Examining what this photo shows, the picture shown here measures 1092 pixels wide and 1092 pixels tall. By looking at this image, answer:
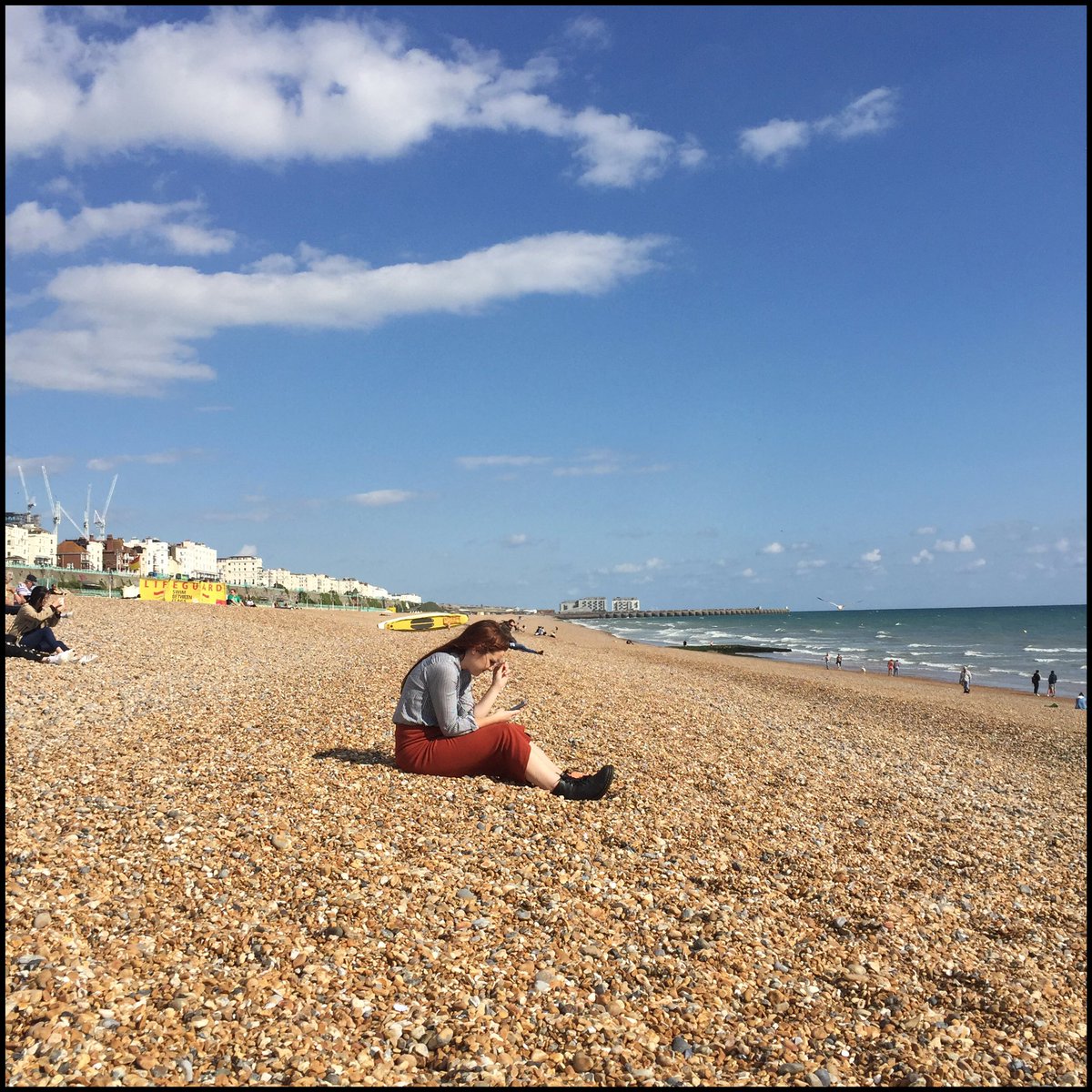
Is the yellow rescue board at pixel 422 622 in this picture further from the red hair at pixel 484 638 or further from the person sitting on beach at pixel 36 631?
the red hair at pixel 484 638

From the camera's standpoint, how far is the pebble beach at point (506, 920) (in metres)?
3.87

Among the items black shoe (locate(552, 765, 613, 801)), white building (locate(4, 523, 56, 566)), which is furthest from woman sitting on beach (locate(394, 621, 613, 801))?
white building (locate(4, 523, 56, 566))

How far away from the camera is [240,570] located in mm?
177875

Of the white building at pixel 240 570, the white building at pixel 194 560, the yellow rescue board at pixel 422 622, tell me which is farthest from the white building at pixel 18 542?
the yellow rescue board at pixel 422 622

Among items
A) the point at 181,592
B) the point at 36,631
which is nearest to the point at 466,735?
the point at 36,631

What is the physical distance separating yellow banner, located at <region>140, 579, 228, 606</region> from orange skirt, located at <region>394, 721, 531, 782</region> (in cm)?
3832

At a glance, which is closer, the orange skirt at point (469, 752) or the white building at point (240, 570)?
the orange skirt at point (469, 752)

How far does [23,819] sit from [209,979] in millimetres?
2716

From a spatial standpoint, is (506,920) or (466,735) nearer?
(506,920)

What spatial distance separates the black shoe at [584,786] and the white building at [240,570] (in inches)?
6978

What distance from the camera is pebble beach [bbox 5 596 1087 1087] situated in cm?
387

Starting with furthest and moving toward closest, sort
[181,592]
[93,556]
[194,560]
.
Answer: [194,560] < [93,556] < [181,592]

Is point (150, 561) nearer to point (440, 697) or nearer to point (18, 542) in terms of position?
point (18, 542)

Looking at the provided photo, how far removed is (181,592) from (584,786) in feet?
140
